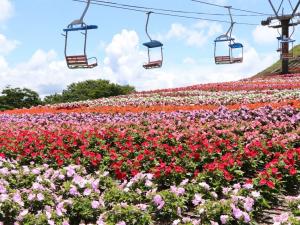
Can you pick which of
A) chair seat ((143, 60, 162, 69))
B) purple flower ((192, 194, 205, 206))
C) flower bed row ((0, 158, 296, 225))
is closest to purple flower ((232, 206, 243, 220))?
flower bed row ((0, 158, 296, 225))

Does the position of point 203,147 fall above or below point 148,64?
below

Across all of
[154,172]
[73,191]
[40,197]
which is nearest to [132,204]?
[73,191]

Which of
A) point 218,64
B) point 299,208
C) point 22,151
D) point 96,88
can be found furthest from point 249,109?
point 96,88

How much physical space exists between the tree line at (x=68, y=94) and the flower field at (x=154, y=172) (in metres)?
32.1

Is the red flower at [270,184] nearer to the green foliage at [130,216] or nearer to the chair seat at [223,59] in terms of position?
the green foliage at [130,216]

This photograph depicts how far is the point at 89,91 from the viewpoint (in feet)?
201

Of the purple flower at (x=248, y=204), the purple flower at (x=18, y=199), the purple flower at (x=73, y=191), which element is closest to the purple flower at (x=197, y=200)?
the purple flower at (x=248, y=204)

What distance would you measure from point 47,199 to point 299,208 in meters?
3.76

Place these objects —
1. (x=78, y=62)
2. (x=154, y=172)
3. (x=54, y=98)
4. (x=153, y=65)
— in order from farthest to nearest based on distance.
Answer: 1. (x=54, y=98)
2. (x=153, y=65)
3. (x=78, y=62)
4. (x=154, y=172)

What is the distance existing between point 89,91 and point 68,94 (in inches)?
109

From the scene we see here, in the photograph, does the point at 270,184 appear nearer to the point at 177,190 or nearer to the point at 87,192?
the point at 177,190

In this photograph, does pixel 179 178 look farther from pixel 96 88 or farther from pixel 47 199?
pixel 96 88

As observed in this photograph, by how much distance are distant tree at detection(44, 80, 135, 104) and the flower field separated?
42.6 metres

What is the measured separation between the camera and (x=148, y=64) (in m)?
24.5
